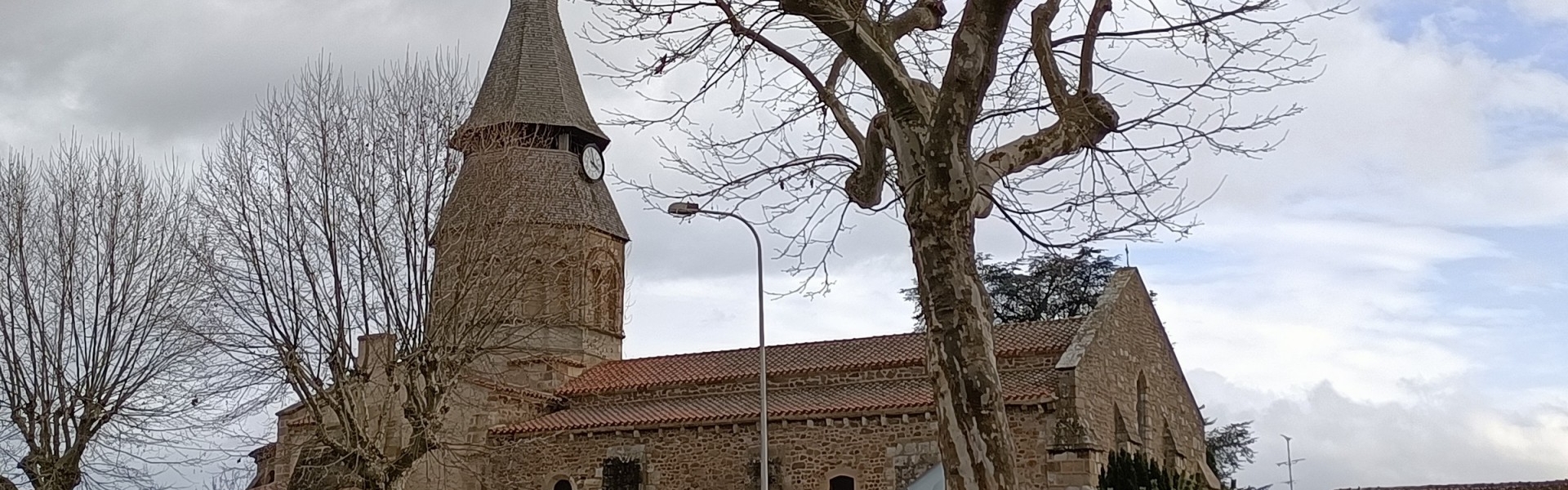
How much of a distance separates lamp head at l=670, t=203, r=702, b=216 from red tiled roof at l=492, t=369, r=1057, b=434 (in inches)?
357

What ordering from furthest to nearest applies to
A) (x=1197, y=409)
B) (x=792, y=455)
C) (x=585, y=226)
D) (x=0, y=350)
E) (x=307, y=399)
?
(x=585, y=226) < (x=1197, y=409) < (x=792, y=455) < (x=0, y=350) < (x=307, y=399)

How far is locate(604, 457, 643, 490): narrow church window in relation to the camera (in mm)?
24703

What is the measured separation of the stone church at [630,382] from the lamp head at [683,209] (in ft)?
18.9

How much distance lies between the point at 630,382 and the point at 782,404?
4.51m

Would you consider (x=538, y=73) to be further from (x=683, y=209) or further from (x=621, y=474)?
(x=683, y=209)

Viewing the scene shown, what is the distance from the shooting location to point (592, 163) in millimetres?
30562

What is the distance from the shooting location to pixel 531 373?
28250 mm

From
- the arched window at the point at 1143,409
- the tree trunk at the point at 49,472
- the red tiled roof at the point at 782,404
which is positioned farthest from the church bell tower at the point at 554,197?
the arched window at the point at 1143,409

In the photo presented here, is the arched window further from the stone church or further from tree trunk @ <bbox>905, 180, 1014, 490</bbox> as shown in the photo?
tree trunk @ <bbox>905, 180, 1014, 490</bbox>

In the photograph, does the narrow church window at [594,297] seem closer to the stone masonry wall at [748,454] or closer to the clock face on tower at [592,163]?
the clock face on tower at [592,163]

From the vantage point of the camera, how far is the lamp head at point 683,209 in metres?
13.5

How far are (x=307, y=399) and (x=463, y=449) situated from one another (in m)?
7.79

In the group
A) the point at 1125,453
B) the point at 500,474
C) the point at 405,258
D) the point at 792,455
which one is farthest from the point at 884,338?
the point at 405,258

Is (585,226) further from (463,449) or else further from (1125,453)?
(1125,453)
